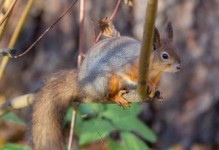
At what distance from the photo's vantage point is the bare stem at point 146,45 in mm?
1194

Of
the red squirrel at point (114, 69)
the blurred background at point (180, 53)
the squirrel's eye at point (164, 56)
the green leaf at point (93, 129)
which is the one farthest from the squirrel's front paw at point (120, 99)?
the blurred background at point (180, 53)

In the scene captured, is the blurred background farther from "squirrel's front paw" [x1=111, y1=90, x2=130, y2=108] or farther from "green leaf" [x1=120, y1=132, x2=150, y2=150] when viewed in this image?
"squirrel's front paw" [x1=111, y1=90, x2=130, y2=108]

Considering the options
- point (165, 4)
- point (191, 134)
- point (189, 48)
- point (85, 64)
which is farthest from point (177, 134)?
point (85, 64)

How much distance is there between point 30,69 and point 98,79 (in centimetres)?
236

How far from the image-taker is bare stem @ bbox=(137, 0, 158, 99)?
1.19 metres

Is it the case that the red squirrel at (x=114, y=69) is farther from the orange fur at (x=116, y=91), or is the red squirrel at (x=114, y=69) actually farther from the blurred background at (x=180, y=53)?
the blurred background at (x=180, y=53)

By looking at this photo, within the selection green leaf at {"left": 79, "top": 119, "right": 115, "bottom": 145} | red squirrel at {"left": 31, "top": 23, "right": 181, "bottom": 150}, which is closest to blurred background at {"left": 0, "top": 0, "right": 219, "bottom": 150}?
green leaf at {"left": 79, "top": 119, "right": 115, "bottom": 145}

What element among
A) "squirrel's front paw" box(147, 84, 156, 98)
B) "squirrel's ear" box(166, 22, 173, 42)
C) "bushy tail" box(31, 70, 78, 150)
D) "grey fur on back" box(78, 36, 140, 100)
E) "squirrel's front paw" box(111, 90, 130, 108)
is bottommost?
"bushy tail" box(31, 70, 78, 150)

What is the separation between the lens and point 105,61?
1.69m

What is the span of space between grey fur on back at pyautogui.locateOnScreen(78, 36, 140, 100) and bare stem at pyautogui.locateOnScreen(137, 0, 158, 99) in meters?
0.23

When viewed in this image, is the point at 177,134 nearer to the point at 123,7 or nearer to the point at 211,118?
the point at 211,118

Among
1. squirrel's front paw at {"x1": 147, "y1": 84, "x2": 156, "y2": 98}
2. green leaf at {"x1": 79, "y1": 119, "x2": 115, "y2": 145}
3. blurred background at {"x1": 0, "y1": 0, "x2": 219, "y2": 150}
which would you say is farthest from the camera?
blurred background at {"x1": 0, "y1": 0, "x2": 219, "y2": 150}

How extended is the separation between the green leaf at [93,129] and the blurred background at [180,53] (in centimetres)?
153

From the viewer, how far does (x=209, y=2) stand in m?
3.59
